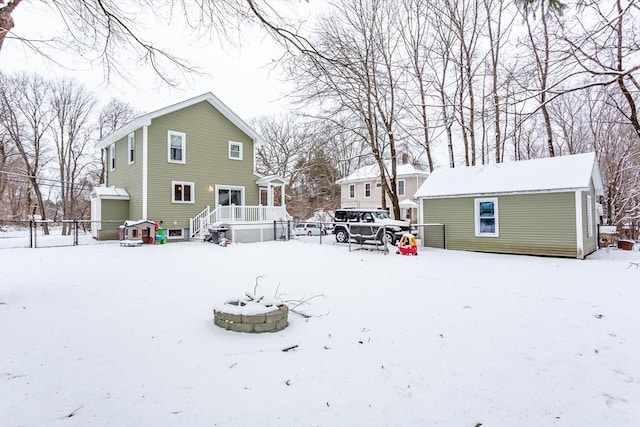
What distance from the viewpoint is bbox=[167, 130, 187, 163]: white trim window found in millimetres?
15453

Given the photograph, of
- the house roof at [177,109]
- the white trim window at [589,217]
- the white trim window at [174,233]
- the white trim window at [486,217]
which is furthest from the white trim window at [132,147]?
the white trim window at [589,217]

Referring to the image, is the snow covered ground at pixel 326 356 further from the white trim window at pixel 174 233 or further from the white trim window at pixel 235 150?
the white trim window at pixel 235 150

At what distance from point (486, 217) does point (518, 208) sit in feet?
3.74

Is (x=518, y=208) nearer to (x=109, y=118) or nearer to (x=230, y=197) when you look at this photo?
(x=230, y=197)

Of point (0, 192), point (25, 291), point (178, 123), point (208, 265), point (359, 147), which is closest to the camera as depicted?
point (25, 291)

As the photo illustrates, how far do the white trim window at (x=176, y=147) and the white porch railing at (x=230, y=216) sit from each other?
274 centimetres

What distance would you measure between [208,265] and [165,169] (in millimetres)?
8890

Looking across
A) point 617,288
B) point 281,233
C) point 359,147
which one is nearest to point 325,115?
point 359,147

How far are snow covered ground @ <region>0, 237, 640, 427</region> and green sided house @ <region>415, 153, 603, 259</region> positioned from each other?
188 inches

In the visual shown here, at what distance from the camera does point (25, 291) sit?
5418mm

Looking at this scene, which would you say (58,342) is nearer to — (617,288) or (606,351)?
(606,351)

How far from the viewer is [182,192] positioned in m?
15.8

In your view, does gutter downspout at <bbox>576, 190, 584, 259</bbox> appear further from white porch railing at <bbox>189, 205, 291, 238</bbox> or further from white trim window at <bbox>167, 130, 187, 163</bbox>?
white trim window at <bbox>167, 130, 187, 163</bbox>

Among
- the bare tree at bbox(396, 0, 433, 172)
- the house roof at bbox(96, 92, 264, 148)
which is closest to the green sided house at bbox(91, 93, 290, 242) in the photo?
the house roof at bbox(96, 92, 264, 148)
